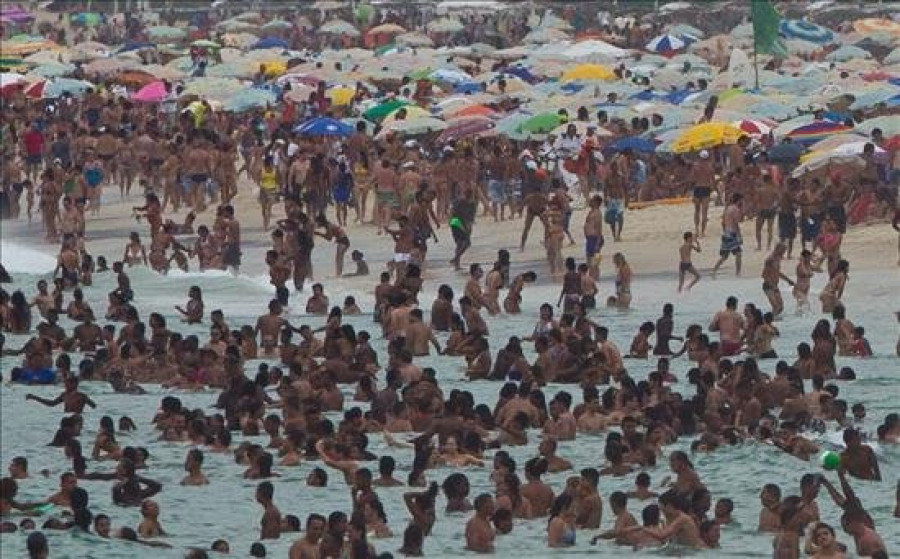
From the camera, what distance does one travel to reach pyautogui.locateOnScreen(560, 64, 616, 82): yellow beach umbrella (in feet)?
161

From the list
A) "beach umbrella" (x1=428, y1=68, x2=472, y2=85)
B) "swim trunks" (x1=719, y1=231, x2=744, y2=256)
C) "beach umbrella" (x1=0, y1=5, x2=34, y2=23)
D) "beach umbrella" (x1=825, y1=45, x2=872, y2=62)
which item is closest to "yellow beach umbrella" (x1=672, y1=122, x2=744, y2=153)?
"swim trunks" (x1=719, y1=231, x2=744, y2=256)

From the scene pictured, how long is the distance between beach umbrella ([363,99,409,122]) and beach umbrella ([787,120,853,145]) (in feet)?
26.3

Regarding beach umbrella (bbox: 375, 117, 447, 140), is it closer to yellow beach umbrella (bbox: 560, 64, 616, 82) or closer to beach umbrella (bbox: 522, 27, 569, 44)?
yellow beach umbrella (bbox: 560, 64, 616, 82)

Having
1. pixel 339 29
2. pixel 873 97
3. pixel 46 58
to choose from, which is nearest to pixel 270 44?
pixel 339 29

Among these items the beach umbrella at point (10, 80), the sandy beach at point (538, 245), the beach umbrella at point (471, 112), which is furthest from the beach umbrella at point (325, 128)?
the beach umbrella at point (10, 80)

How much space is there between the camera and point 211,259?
34.3 meters

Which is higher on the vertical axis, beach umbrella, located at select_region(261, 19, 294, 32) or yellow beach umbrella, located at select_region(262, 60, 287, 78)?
yellow beach umbrella, located at select_region(262, 60, 287, 78)

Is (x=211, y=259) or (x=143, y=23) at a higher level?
(x=211, y=259)

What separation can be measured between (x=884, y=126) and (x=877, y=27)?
77.5 ft

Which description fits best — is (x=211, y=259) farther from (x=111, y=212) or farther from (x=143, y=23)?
(x=143, y=23)

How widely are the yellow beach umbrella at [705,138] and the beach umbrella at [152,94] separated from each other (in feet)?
50.8

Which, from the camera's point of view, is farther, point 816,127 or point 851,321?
point 816,127

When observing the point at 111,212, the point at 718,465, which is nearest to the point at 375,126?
Result: the point at 111,212

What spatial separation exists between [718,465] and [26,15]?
57.6 m
